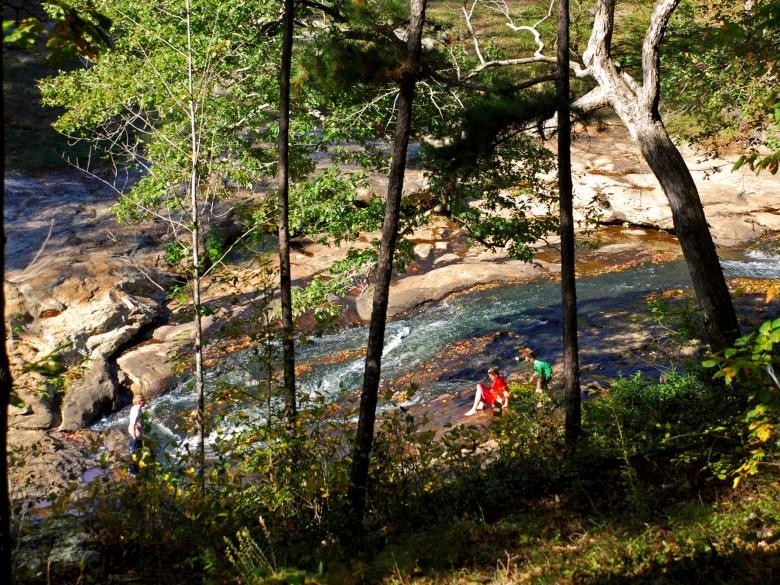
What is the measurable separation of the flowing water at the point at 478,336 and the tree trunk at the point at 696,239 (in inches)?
184

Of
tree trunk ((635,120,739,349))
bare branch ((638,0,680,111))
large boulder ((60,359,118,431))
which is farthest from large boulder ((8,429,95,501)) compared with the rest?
bare branch ((638,0,680,111))

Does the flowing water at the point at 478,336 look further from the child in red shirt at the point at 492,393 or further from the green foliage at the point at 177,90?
the green foliage at the point at 177,90

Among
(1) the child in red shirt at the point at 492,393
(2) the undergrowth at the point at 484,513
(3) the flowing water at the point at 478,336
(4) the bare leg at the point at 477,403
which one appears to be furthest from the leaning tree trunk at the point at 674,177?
(3) the flowing water at the point at 478,336

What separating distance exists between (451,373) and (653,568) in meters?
9.46

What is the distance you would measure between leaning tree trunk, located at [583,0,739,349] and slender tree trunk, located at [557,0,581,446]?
0.89 meters

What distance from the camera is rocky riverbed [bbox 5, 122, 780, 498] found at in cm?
1560

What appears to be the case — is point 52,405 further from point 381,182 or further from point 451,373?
point 381,182

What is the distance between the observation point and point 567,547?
5957mm

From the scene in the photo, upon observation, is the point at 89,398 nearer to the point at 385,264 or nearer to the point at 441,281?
the point at 441,281

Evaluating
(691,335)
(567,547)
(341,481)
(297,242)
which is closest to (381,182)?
(297,242)

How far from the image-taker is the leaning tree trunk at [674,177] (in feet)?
27.3

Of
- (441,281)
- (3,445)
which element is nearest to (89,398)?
(441,281)

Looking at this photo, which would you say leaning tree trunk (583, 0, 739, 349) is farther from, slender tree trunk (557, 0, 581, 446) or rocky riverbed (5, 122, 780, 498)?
rocky riverbed (5, 122, 780, 498)

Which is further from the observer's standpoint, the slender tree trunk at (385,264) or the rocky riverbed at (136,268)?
the rocky riverbed at (136,268)
